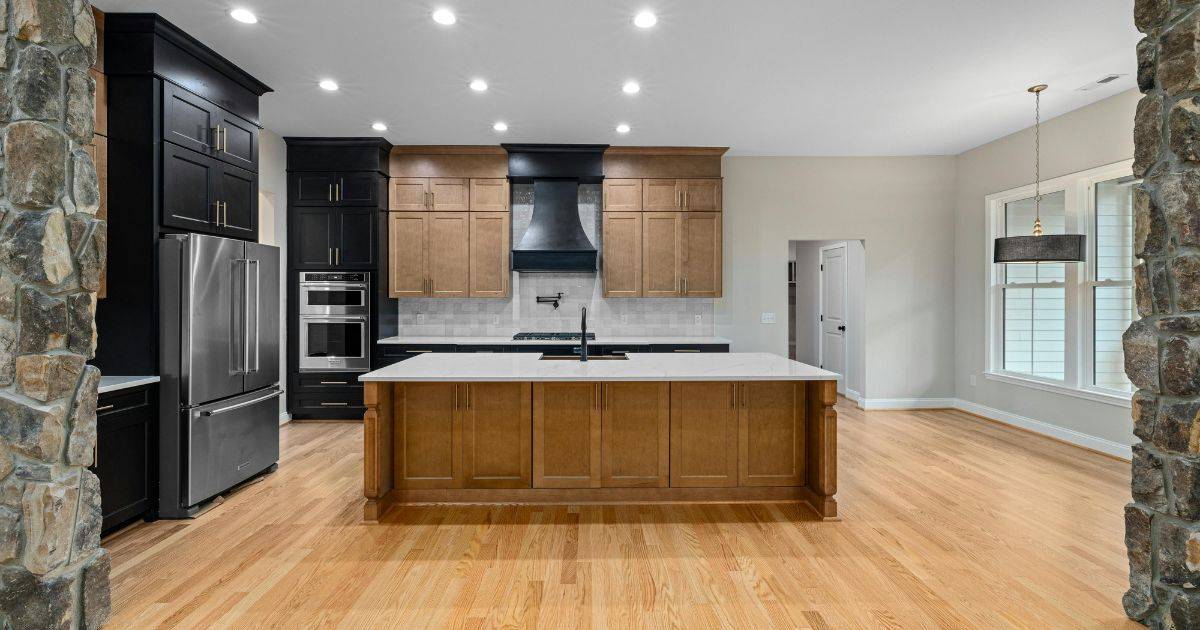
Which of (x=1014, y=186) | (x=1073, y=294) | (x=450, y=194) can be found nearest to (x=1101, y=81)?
(x=1014, y=186)

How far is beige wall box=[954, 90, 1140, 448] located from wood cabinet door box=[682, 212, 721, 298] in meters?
2.81

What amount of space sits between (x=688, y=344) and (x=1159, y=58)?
4118mm

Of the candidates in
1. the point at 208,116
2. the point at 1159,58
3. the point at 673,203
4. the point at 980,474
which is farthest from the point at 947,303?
the point at 208,116

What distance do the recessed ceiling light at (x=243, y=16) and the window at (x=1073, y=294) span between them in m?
6.33

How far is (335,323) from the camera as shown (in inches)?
224

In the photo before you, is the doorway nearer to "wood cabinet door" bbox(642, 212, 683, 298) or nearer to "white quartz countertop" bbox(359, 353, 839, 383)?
"wood cabinet door" bbox(642, 212, 683, 298)

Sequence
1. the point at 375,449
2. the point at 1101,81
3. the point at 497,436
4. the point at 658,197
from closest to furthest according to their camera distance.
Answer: the point at 375,449 → the point at 497,436 → the point at 1101,81 → the point at 658,197

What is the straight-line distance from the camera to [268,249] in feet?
13.0

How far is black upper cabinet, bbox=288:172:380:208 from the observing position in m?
5.68

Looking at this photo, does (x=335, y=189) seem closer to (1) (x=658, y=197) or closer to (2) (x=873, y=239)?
(1) (x=658, y=197)

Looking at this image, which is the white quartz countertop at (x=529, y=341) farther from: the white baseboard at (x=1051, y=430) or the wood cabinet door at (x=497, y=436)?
the white baseboard at (x=1051, y=430)

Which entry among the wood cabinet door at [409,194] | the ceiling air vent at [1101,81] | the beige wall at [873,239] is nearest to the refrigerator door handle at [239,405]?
the wood cabinet door at [409,194]

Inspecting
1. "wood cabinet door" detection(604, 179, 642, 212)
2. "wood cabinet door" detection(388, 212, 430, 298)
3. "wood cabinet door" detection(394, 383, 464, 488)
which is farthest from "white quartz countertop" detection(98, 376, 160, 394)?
"wood cabinet door" detection(604, 179, 642, 212)

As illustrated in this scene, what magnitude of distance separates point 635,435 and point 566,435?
420mm
